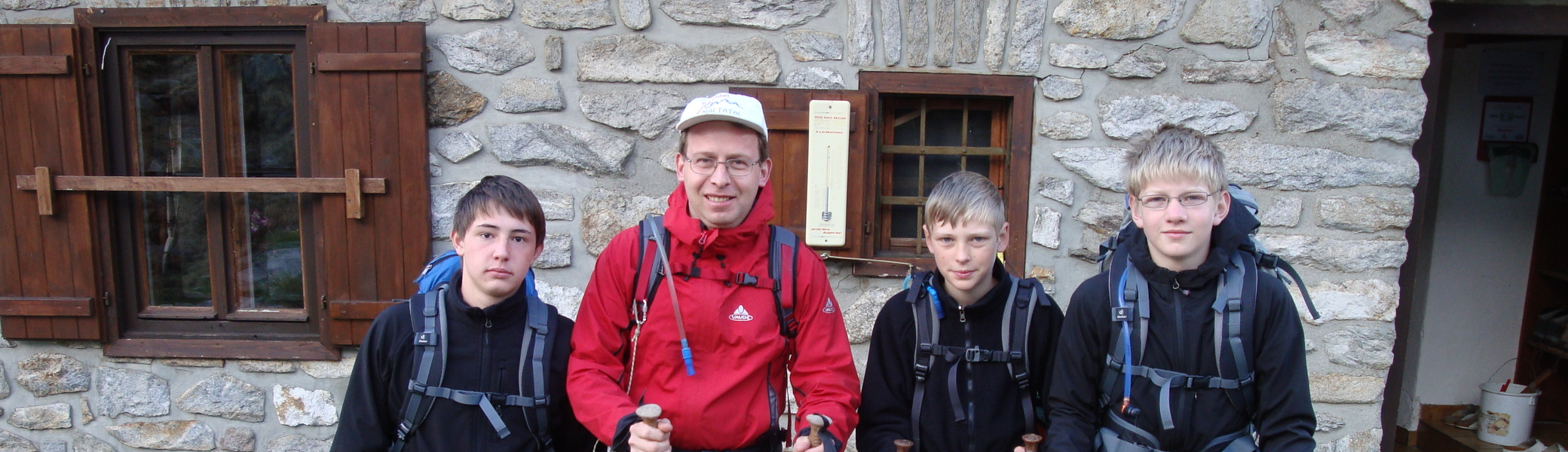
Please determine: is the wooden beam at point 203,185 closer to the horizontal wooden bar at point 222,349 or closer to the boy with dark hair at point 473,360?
the horizontal wooden bar at point 222,349

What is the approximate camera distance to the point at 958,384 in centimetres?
209

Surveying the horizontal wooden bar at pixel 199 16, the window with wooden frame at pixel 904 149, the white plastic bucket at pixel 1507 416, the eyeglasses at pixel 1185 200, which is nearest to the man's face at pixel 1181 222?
the eyeglasses at pixel 1185 200

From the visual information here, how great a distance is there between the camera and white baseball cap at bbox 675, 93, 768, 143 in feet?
6.39

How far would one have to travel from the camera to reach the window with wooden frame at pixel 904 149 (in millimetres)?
3170

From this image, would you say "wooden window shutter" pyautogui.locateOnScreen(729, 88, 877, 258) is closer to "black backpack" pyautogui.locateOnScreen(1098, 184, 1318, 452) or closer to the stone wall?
the stone wall

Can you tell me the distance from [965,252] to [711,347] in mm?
661

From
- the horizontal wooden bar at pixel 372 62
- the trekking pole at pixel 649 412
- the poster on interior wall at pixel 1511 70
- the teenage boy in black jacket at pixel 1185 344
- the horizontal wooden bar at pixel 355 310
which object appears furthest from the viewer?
the poster on interior wall at pixel 1511 70

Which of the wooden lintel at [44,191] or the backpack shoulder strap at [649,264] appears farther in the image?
the wooden lintel at [44,191]

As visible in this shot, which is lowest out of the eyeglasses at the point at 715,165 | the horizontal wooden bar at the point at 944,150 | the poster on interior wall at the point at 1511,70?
the eyeglasses at the point at 715,165

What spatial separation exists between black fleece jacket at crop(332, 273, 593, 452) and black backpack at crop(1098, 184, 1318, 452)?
135 centimetres

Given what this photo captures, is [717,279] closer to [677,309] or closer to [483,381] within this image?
[677,309]

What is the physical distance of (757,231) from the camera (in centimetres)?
202

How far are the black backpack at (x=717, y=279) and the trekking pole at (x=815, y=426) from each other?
166mm

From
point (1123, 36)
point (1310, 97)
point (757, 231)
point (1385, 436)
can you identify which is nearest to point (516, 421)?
point (757, 231)
